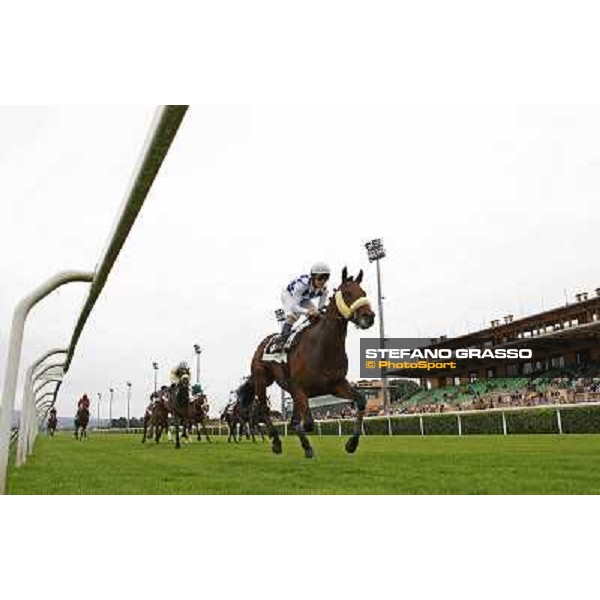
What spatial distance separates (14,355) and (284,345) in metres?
3.44

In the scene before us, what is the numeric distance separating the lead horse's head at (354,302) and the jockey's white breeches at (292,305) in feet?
2.77

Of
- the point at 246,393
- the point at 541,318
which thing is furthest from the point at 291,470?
the point at 541,318

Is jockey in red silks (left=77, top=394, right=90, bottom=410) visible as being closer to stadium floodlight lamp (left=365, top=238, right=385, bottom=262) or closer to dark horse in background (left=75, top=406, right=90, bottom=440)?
dark horse in background (left=75, top=406, right=90, bottom=440)

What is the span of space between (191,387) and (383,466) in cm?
748

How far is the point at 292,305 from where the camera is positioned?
25.2 feet

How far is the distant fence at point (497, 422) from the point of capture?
1642 centimetres

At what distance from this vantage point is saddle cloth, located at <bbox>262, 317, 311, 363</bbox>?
759 centimetres

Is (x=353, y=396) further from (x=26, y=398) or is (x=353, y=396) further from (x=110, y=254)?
(x=26, y=398)

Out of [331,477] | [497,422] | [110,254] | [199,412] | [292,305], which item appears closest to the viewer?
[110,254]

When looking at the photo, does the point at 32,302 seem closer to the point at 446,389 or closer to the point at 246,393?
the point at 246,393

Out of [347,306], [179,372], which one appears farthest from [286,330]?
[179,372]

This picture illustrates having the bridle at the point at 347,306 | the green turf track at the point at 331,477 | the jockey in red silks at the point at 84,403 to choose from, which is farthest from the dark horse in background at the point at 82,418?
the bridle at the point at 347,306

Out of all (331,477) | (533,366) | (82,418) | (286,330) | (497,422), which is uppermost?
(533,366)

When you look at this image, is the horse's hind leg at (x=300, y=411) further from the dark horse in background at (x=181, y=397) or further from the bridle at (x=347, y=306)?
the dark horse in background at (x=181, y=397)
